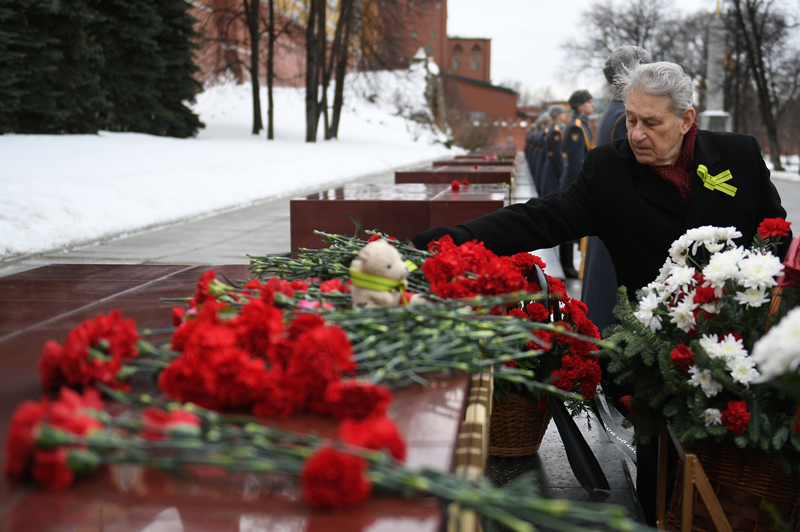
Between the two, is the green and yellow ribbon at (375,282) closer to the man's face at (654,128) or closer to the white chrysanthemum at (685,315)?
the white chrysanthemum at (685,315)

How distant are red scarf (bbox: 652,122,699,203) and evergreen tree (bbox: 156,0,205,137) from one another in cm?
2115

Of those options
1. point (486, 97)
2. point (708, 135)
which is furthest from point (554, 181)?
point (486, 97)

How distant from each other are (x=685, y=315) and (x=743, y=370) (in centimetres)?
23

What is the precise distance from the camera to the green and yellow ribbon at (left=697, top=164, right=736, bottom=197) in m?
2.74

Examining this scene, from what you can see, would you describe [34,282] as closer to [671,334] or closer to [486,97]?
[671,334]

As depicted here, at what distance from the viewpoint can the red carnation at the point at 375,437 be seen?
1069 mm

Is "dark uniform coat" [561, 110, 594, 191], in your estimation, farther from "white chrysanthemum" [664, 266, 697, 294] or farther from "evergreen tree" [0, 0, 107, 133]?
"evergreen tree" [0, 0, 107, 133]

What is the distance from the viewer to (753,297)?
1973mm

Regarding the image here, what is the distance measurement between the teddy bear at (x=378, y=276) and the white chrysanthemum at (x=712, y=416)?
100 centimetres

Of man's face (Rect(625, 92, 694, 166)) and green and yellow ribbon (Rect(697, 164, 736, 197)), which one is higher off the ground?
man's face (Rect(625, 92, 694, 166))

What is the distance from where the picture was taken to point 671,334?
220 centimetres

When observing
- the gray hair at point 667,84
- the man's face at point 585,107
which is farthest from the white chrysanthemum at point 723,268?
the man's face at point 585,107

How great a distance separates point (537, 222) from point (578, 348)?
1.73 feet

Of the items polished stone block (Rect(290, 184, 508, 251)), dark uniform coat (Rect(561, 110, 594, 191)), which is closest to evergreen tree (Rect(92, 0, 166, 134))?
dark uniform coat (Rect(561, 110, 594, 191))
